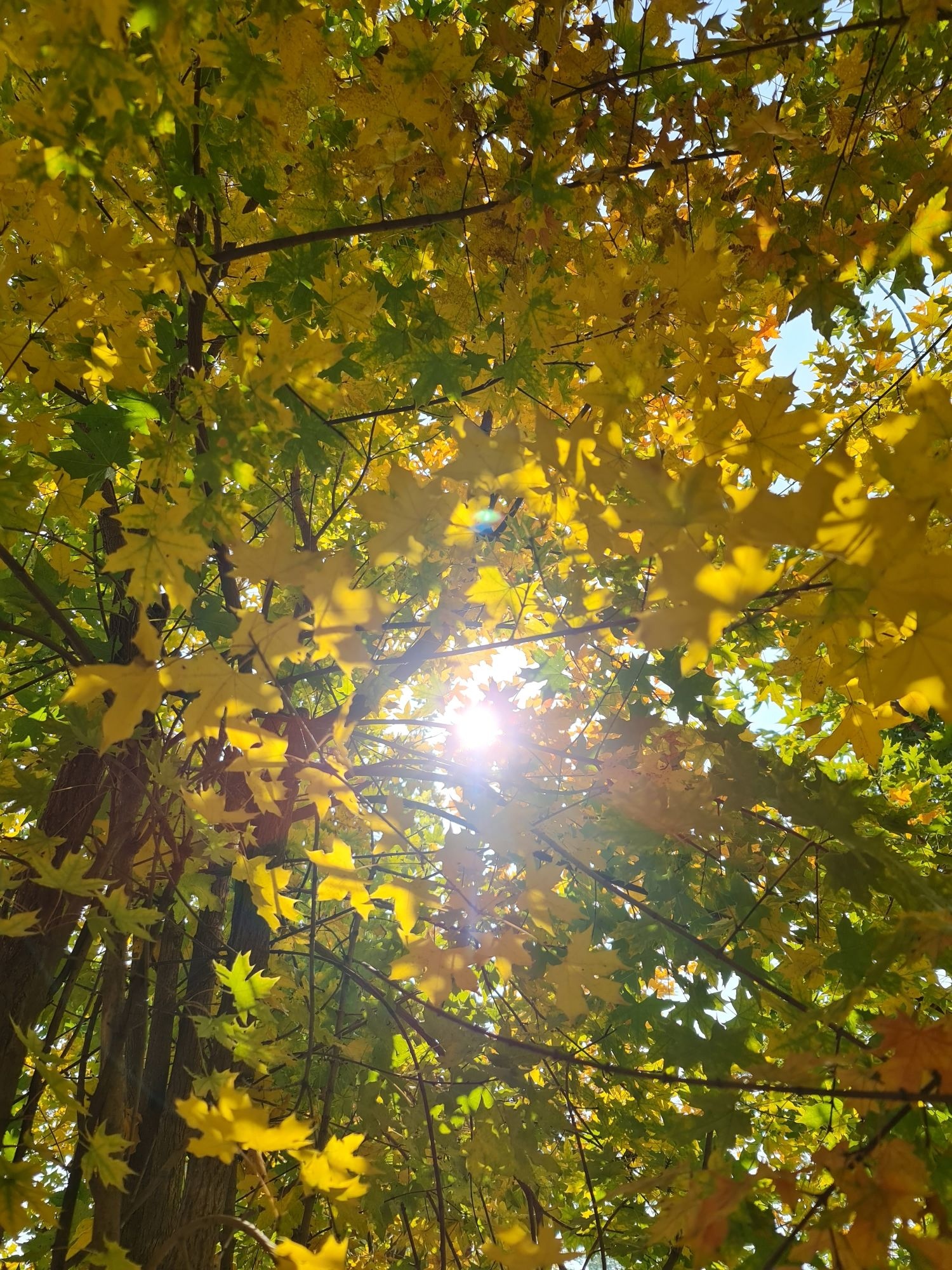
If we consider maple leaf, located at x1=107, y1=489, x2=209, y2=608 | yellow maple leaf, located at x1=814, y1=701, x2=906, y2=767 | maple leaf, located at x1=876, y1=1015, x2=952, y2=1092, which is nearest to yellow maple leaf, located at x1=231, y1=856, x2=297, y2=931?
maple leaf, located at x1=107, y1=489, x2=209, y2=608

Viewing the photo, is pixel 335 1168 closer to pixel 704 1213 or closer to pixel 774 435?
pixel 704 1213

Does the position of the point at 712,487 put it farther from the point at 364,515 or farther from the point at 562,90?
the point at 562,90

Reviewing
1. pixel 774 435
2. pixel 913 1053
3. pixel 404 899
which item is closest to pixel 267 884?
pixel 404 899

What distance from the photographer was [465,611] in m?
2.25

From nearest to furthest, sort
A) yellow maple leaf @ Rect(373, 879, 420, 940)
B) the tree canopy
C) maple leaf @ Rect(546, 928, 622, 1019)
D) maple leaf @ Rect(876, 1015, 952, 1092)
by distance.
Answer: maple leaf @ Rect(876, 1015, 952, 1092), the tree canopy, yellow maple leaf @ Rect(373, 879, 420, 940), maple leaf @ Rect(546, 928, 622, 1019)

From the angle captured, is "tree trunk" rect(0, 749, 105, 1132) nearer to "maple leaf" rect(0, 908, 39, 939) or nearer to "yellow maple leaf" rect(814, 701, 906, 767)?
"maple leaf" rect(0, 908, 39, 939)

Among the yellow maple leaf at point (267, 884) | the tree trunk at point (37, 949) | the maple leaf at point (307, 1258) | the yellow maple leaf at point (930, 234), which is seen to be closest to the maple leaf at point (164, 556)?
the yellow maple leaf at point (267, 884)

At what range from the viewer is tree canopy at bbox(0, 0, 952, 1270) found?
1.10 metres

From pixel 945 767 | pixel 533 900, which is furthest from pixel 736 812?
pixel 945 767

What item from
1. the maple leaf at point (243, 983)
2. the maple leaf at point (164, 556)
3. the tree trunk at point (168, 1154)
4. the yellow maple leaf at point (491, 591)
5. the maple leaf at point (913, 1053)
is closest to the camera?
the maple leaf at point (913, 1053)

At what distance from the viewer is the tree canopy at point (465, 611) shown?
3.60ft

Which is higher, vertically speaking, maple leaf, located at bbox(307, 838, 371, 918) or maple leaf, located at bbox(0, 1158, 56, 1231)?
maple leaf, located at bbox(307, 838, 371, 918)

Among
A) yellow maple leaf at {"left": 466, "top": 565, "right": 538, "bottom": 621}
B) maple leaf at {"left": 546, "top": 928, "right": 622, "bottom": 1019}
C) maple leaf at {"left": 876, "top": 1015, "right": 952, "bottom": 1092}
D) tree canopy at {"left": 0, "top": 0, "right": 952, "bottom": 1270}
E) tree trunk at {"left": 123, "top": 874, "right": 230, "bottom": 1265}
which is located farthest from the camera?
tree trunk at {"left": 123, "top": 874, "right": 230, "bottom": 1265}

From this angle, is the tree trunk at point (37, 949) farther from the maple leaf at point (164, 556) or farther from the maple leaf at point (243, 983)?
the maple leaf at point (164, 556)
